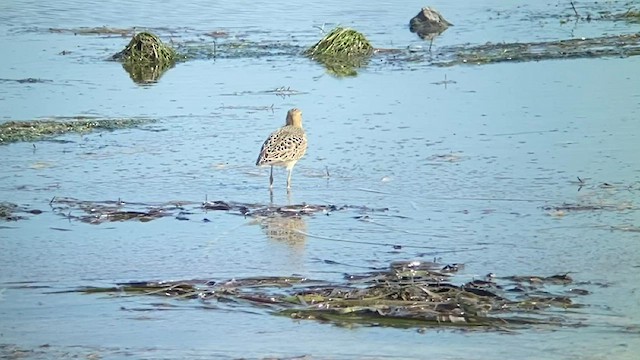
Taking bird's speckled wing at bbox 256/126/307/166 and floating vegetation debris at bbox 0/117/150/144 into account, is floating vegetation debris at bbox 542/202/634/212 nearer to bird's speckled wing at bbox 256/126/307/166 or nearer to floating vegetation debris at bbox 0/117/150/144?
bird's speckled wing at bbox 256/126/307/166

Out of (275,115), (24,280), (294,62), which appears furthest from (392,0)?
(24,280)

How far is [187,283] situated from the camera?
882 centimetres

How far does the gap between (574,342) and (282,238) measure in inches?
117

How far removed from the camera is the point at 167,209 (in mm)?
10930

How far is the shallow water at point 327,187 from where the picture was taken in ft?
26.3

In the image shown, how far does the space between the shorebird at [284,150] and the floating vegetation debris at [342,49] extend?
245 inches

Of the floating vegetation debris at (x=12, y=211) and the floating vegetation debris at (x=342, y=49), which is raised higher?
the floating vegetation debris at (x=342, y=49)

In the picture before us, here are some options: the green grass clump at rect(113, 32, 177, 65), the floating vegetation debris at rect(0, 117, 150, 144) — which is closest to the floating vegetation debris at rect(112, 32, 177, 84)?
the green grass clump at rect(113, 32, 177, 65)

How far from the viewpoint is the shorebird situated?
11680mm

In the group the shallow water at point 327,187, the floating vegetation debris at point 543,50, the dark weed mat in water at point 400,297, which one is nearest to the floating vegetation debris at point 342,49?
the shallow water at point 327,187

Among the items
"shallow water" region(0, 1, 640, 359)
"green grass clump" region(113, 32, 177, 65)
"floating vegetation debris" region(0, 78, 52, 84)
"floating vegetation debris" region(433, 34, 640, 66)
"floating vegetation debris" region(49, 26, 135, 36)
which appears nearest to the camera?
"shallow water" region(0, 1, 640, 359)

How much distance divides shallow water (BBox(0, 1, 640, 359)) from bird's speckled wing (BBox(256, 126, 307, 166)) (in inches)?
10.0

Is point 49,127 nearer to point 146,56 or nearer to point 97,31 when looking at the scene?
point 146,56

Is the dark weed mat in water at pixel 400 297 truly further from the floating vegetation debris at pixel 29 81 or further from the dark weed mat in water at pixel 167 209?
the floating vegetation debris at pixel 29 81
